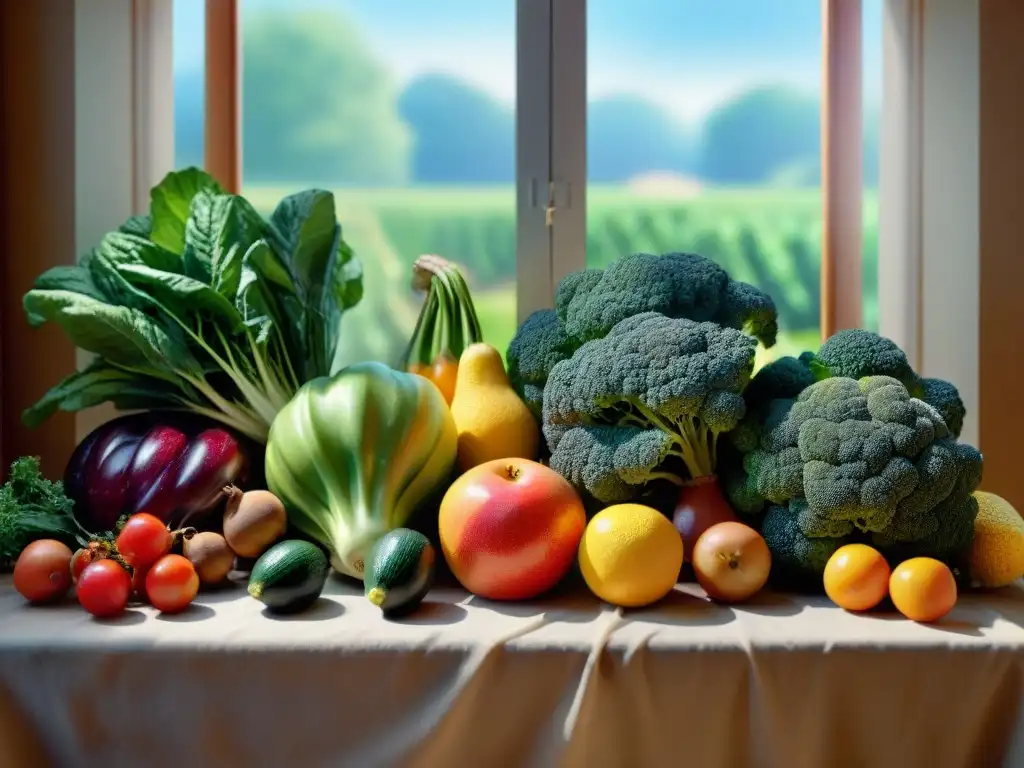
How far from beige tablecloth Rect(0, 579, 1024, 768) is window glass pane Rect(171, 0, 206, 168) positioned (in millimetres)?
911

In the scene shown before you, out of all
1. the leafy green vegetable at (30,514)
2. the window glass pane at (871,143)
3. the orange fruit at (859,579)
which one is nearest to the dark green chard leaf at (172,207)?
the leafy green vegetable at (30,514)

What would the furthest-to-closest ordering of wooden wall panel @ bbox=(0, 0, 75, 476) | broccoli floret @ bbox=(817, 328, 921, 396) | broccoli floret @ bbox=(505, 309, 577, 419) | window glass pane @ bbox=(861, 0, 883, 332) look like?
window glass pane @ bbox=(861, 0, 883, 332), wooden wall panel @ bbox=(0, 0, 75, 476), broccoli floret @ bbox=(505, 309, 577, 419), broccoli floret @ bbox=(817, 328, 921, 396)

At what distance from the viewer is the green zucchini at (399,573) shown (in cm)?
88

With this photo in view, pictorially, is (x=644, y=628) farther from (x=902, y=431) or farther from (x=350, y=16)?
(x=350, y=16)

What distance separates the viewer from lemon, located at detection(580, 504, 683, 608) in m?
0.90

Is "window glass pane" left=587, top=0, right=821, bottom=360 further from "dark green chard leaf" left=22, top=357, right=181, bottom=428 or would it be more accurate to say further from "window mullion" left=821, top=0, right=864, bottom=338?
"dark green chard leaf" left=22, top=357, right=181, bottom=428

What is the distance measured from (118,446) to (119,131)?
1.91ft

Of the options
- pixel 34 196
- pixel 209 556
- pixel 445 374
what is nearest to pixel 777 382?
pixel 445 374

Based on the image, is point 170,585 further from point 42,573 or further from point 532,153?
point 532,153

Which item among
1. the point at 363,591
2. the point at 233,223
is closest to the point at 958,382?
the point at 363,591

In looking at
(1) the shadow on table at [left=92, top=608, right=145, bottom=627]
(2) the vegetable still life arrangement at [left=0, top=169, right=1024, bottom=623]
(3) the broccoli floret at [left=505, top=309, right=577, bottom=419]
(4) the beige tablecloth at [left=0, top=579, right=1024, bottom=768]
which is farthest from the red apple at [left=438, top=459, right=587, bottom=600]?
(1) the shadow on table at [left=92, top=608, right=145, bottom=627]

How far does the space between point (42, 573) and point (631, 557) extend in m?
0.61

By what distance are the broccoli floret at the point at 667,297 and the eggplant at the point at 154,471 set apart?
1.53 feet

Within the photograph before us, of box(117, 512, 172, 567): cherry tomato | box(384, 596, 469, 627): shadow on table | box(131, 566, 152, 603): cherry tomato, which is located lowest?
box(384, 596, 469, 627): shadow on table
